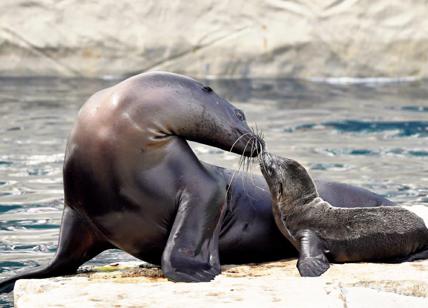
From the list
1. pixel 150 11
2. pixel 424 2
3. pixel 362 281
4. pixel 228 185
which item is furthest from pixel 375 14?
pixel 362 281

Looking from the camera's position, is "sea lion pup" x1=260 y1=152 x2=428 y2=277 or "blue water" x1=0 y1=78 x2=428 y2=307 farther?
"blue water" x1=0 y1=78 x2=428 y2=307

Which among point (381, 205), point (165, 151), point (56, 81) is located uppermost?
point (165, 151)

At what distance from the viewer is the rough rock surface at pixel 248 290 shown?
4027 millimetres

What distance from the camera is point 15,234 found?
6.52m

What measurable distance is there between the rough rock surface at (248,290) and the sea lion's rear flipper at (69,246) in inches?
8.6

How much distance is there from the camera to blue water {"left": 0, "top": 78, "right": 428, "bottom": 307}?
272 inches

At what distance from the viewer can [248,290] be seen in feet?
13.7

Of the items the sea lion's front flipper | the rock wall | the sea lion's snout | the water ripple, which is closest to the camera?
the sea lion's front flipper

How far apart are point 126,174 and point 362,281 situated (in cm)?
108

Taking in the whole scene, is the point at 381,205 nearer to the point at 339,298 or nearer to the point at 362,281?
the point at 362,281

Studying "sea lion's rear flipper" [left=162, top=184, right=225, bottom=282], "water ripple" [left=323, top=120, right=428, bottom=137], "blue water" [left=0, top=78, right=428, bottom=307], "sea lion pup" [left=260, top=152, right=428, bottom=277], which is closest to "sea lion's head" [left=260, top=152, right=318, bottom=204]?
"sea lion pup" [left=260, top=152, right=428, bottom=277]

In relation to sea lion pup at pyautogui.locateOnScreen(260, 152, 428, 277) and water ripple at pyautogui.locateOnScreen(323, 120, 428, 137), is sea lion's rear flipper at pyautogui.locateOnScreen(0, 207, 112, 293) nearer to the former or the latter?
sea lion pup at pyautogui.locateOnScreen(260, 152, 428, 277)

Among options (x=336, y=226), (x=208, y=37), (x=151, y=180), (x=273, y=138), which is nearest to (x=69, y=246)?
(x=151, y=180)

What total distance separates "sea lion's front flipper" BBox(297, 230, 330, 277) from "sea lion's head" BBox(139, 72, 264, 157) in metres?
0.42
